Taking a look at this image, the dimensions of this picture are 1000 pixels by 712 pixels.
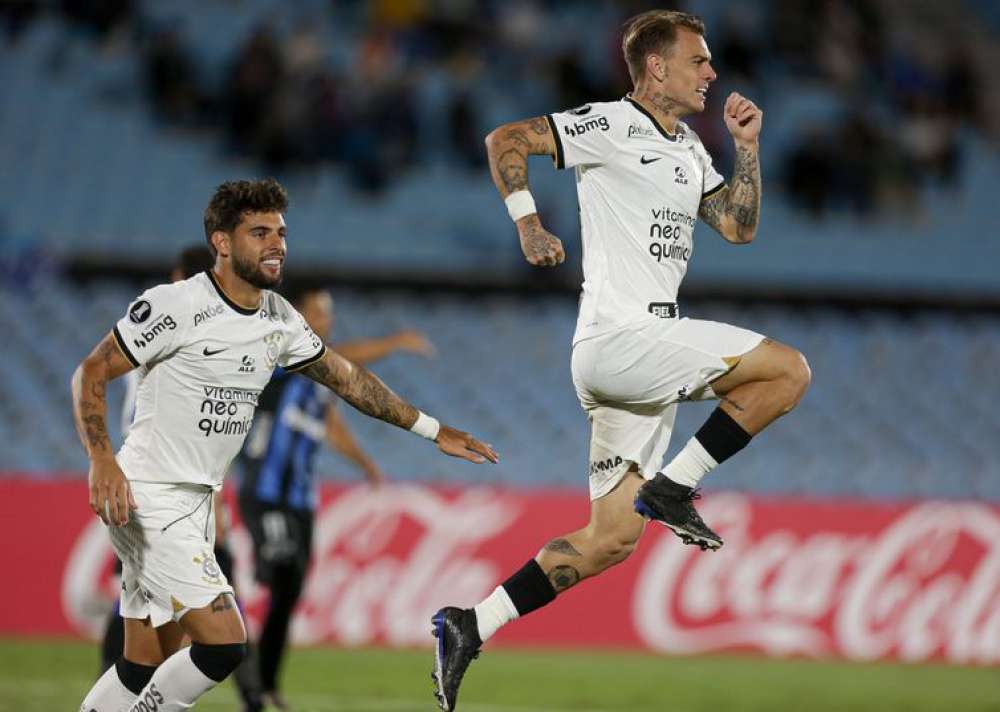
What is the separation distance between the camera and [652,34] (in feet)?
19.8

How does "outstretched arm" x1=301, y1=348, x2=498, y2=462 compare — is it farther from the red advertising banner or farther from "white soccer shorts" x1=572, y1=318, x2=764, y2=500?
the red advertising banner

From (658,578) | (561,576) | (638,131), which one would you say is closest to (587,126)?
(638,131)

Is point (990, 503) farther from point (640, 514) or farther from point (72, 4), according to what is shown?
point (72, 4)

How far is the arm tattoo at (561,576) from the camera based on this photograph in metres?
6.08

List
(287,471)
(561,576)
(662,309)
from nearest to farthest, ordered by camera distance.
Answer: (662,309) < (561,576) < (287,471)

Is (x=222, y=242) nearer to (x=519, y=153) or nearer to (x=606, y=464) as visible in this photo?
(x=519, y=153)

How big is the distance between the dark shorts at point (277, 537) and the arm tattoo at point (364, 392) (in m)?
2.74

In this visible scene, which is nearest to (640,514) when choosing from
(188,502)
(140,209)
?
(188,502)

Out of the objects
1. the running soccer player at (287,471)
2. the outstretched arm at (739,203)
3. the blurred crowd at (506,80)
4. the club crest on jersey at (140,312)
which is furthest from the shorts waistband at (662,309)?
the blurred crowd at (506,80)

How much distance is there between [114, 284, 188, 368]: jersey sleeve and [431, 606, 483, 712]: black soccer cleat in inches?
54.6

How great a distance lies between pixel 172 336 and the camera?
5430 mm

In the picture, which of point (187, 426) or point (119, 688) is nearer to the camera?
point (187, 426)

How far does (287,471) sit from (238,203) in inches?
133

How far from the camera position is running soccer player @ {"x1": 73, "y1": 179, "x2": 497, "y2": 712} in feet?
17.6
